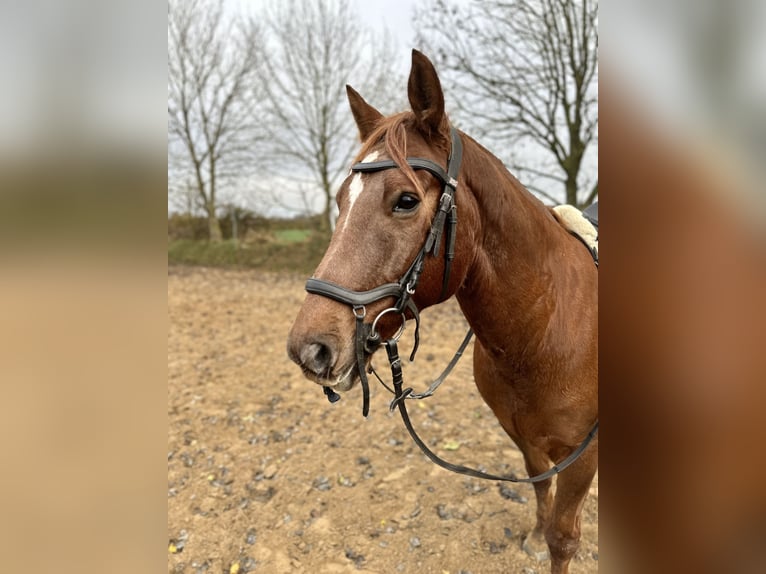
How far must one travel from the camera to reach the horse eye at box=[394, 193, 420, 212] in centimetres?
167

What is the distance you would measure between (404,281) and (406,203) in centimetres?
30

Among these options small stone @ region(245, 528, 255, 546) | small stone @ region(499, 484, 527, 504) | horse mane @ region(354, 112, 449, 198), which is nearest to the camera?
horse mane @ region(354, 112, 449, 198)

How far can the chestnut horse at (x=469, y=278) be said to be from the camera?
63.0 inches

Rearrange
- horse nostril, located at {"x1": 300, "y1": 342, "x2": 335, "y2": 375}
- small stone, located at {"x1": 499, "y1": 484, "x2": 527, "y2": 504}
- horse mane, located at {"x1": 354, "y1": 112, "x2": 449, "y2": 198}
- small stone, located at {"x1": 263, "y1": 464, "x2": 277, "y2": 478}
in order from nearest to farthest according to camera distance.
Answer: horse nostril, located at {"x1": 300, "y1": 342, "x2": 335, "y2": 375} → horse mane, located at {"x1": 354, "y1": 112, "x2": 449, "y2": 198} → small stone, located at {"x1": 499, "y1": 484, "x2": 527, "y2": 504} → small stone, located at {"x1": 263, "y1": 464, "x2": 277, "y2": 478}

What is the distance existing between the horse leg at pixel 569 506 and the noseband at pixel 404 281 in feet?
3.81

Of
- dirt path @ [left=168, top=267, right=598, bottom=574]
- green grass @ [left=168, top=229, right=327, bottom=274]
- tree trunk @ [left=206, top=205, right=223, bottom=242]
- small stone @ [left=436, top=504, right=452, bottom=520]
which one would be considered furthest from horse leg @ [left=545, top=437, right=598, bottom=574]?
tree trunk @ [left=206, top=205, right=223, bottom=242]

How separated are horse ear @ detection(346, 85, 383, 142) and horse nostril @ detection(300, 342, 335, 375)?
3.68 ft

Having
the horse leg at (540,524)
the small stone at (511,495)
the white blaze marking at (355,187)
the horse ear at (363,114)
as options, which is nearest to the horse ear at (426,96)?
the white blaze marking at (355,187)

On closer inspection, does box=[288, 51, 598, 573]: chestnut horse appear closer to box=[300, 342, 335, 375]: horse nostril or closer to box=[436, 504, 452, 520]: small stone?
box=[300, 342, 335, 375]: horse nostril

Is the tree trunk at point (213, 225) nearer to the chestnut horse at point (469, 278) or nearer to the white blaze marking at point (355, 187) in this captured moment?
the chestnut horse at point (469, 278)

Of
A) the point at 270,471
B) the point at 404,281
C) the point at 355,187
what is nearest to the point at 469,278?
the point at 404,281
